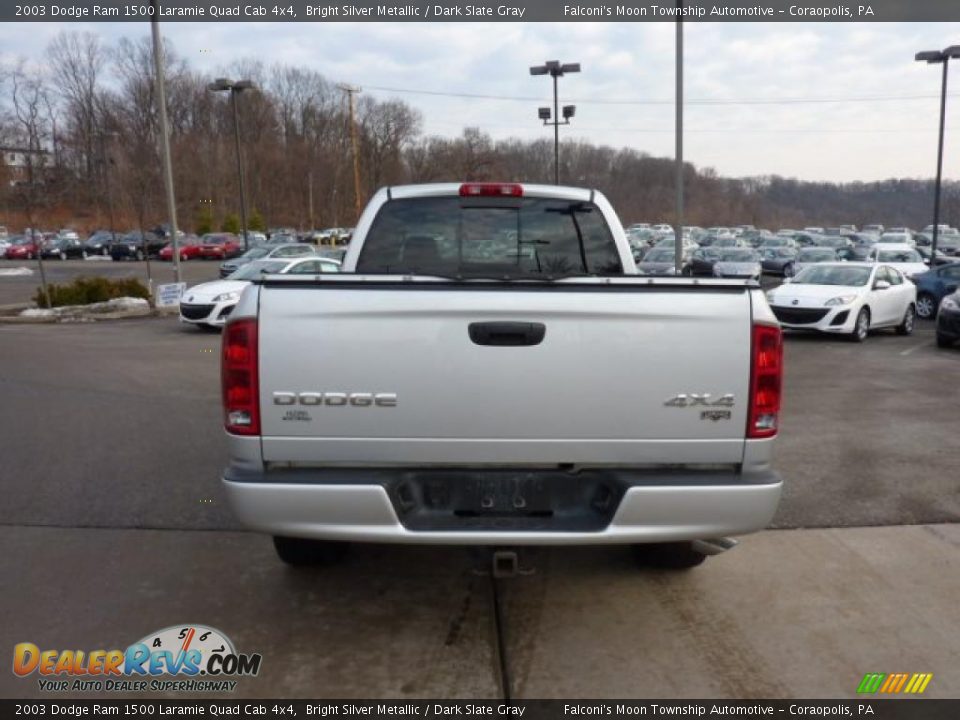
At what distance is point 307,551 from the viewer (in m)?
4.49

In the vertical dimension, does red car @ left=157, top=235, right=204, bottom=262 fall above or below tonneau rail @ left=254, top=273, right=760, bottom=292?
below

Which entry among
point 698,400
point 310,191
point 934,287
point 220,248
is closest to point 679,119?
point 934,287

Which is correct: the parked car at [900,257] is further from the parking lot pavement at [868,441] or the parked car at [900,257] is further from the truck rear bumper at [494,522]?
the truck rear bumper at [494,522]

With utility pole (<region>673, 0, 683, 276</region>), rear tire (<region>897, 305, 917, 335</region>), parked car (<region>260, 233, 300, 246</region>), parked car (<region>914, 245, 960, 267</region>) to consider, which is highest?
utility pole (<region>673, 0, 683, 276</region>)

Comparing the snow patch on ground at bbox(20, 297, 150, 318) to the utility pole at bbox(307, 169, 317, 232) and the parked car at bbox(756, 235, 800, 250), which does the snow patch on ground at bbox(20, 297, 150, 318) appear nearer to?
the parked car at bbox(756, 235, 800, 250)

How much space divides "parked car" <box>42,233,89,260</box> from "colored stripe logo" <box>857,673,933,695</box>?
5732 cm

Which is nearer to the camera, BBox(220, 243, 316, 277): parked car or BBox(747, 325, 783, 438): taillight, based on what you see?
BBox(747, 325, 783, 438): taillight

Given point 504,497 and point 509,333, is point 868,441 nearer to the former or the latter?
point 504,497

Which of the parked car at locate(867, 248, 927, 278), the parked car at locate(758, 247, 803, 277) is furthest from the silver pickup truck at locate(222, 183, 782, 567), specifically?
the parked car at locate(758, 247, 803, 277)

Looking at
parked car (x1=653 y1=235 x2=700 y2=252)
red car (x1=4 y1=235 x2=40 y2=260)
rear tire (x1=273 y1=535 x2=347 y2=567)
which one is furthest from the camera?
red car (x1=4 y1=235 x2=40 y2=260)

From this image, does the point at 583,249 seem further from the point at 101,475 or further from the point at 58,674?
the point at 101,475

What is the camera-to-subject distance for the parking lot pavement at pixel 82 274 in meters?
29.8

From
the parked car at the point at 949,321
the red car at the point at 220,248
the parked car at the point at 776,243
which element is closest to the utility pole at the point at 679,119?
the parked car at the point at 949,321

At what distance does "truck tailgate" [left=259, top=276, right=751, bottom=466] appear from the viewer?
314 centimetres
